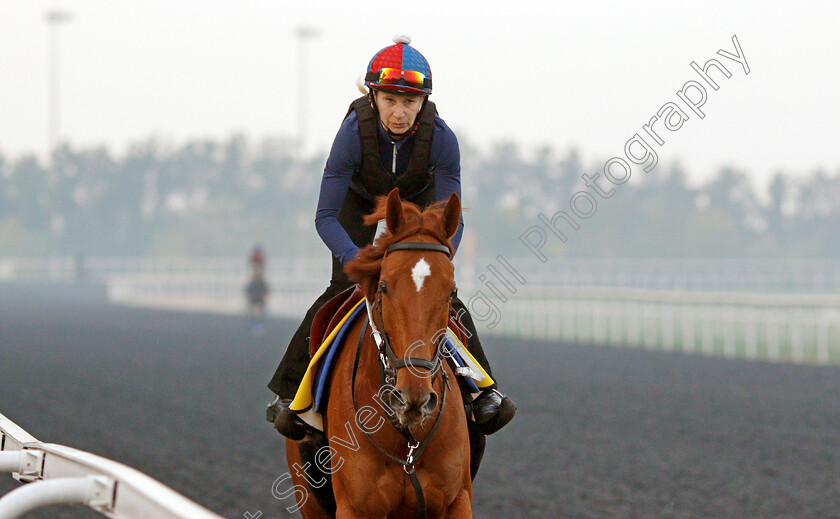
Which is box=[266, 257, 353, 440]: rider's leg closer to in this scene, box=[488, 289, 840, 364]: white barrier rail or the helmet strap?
the helmet strap

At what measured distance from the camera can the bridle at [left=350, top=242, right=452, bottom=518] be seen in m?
3.42

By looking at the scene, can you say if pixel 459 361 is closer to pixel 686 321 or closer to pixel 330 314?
pixel 330 314

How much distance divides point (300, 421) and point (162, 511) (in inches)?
75.4

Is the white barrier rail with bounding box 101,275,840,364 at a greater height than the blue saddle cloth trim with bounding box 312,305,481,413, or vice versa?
the blue saddle cloth trim with bounding box 312,305,481,413

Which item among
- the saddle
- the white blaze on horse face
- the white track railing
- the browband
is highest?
the browband

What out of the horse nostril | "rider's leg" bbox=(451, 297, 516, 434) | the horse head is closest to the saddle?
"rider's leg" bbox=(451, 297, 516, 434)

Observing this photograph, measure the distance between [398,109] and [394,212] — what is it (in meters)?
0.66

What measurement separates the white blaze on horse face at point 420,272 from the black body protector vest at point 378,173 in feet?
2.36

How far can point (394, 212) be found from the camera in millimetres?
3646

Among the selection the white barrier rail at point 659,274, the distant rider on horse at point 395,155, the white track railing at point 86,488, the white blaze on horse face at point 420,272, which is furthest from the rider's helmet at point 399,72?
the white barrier rail at point 659,274

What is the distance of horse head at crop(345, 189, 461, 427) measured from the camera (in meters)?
3.33

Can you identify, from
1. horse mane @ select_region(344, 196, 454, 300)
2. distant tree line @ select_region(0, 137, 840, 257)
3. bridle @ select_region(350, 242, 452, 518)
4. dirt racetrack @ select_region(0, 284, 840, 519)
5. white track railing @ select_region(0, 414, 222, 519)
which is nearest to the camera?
white track railing @ select_region(0, 414, 222, 519)

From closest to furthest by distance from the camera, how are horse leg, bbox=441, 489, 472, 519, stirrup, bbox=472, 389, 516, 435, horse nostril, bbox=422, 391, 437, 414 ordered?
1. horse nostril, bbox=422, 391, 437, 414
2. horse leg, bbox=441, 489, 472, 519
3. stirrup, bbox=472, 389, 516, 435

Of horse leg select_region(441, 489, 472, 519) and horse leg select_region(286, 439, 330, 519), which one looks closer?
horse leg select_region(441, 489, 472, 519)
